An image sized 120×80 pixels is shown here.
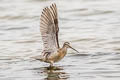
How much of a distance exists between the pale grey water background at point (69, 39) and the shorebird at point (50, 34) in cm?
33

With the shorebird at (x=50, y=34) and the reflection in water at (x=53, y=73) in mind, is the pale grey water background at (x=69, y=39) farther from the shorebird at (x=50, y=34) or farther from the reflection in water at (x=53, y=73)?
the shorebird at (x=50, y=34)

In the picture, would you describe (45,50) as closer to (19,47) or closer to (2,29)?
(19,47)

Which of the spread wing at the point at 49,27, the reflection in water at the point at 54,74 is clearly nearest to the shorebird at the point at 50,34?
the spread wing at the point at 49,27

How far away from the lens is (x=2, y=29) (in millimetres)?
15367

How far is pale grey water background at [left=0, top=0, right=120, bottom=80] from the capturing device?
10031 millimetres

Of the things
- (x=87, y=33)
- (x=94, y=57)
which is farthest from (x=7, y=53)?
(x=87, y=33)

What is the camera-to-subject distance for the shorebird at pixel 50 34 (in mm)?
9492

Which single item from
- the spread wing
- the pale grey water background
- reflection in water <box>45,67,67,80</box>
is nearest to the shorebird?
the spread wing

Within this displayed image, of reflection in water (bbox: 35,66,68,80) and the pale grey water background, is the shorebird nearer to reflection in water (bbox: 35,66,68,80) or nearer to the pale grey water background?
reflection in water (bbox: 35,66,68,80)

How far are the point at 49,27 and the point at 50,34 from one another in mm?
141

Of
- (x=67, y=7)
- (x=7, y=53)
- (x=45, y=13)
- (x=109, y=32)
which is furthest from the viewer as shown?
(x=67, y=7)

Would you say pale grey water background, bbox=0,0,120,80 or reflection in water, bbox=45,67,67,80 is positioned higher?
pale grey water background, bbox=0,0,120,80

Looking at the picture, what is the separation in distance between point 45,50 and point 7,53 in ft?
7.64

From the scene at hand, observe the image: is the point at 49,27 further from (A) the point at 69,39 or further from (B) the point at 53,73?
(A) the point at 69,39
